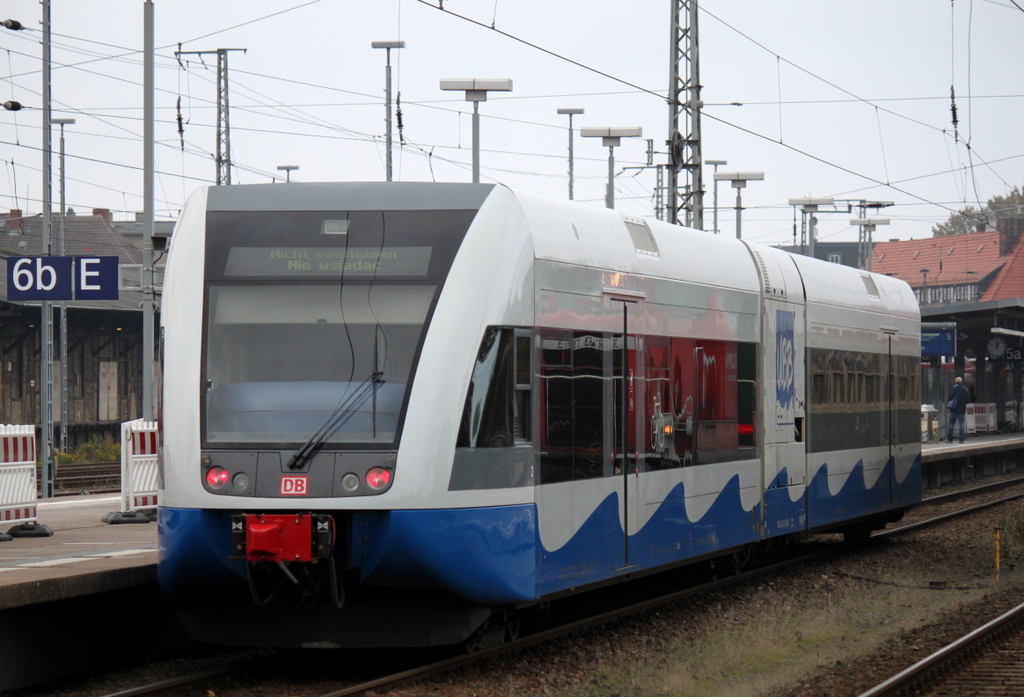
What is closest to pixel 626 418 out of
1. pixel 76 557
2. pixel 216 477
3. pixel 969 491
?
pixel 216 477

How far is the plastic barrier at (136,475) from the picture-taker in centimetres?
1466

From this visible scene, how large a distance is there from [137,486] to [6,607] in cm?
692

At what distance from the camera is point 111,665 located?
941 cm

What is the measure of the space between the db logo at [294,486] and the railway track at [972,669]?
339 cm

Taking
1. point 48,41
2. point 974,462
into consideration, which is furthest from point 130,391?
point 974,462

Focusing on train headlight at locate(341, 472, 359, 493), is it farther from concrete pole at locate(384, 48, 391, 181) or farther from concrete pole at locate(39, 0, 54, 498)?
concrete pole at locate(384, 48, 391, 181)

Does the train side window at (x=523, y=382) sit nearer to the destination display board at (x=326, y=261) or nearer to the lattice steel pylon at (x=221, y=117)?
the destination display board at (x=326, y=261)

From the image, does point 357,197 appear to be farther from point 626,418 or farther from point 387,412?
point 626,418

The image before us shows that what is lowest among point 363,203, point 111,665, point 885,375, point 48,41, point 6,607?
point 111,665

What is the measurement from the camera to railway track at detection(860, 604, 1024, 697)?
29.0 feet

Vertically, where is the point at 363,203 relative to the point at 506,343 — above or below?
above

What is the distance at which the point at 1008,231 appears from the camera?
309ft

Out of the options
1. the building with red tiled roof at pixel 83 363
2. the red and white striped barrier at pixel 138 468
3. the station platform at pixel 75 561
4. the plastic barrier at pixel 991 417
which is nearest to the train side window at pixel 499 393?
the station platform at pixel 75 561

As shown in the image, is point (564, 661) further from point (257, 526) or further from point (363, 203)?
point (363, 203)
